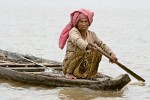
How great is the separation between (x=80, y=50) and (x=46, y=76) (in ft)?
2.76

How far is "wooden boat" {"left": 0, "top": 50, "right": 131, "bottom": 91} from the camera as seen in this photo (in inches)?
320

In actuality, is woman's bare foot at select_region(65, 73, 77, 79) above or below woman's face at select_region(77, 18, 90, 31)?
below

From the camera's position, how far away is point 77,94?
8328 mm

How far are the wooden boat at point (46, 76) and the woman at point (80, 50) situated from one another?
0.16m

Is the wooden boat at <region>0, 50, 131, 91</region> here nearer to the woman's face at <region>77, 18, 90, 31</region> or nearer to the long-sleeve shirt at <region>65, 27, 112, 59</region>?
the long-sleeve shirt at <region>65, 27, 112, 59</region>

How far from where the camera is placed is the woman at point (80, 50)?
820cm

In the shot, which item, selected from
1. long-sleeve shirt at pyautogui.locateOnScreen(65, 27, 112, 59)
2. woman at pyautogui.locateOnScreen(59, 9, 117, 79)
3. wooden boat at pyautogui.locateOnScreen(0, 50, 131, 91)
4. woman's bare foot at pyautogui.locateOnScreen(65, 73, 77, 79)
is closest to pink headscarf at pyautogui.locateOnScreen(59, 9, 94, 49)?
woman at pyautogui.locateOnScreen(59, 9, 117, 79)

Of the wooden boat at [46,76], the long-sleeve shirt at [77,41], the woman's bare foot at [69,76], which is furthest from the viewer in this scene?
the woman's bare foot at [69,76]

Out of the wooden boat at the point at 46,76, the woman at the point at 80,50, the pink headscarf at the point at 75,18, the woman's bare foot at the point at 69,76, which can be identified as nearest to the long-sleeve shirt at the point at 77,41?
the woman at the point at 80,50

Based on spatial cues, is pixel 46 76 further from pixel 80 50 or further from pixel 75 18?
pixel 75 18

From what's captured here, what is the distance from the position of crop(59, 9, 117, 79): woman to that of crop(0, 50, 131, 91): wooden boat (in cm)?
16

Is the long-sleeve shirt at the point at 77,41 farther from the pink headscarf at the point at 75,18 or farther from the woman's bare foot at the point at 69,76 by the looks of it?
the woman's bare foot at the point at 69,76

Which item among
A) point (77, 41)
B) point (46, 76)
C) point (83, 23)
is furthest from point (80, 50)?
point (46, 76)

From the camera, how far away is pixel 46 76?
860 centimetres
